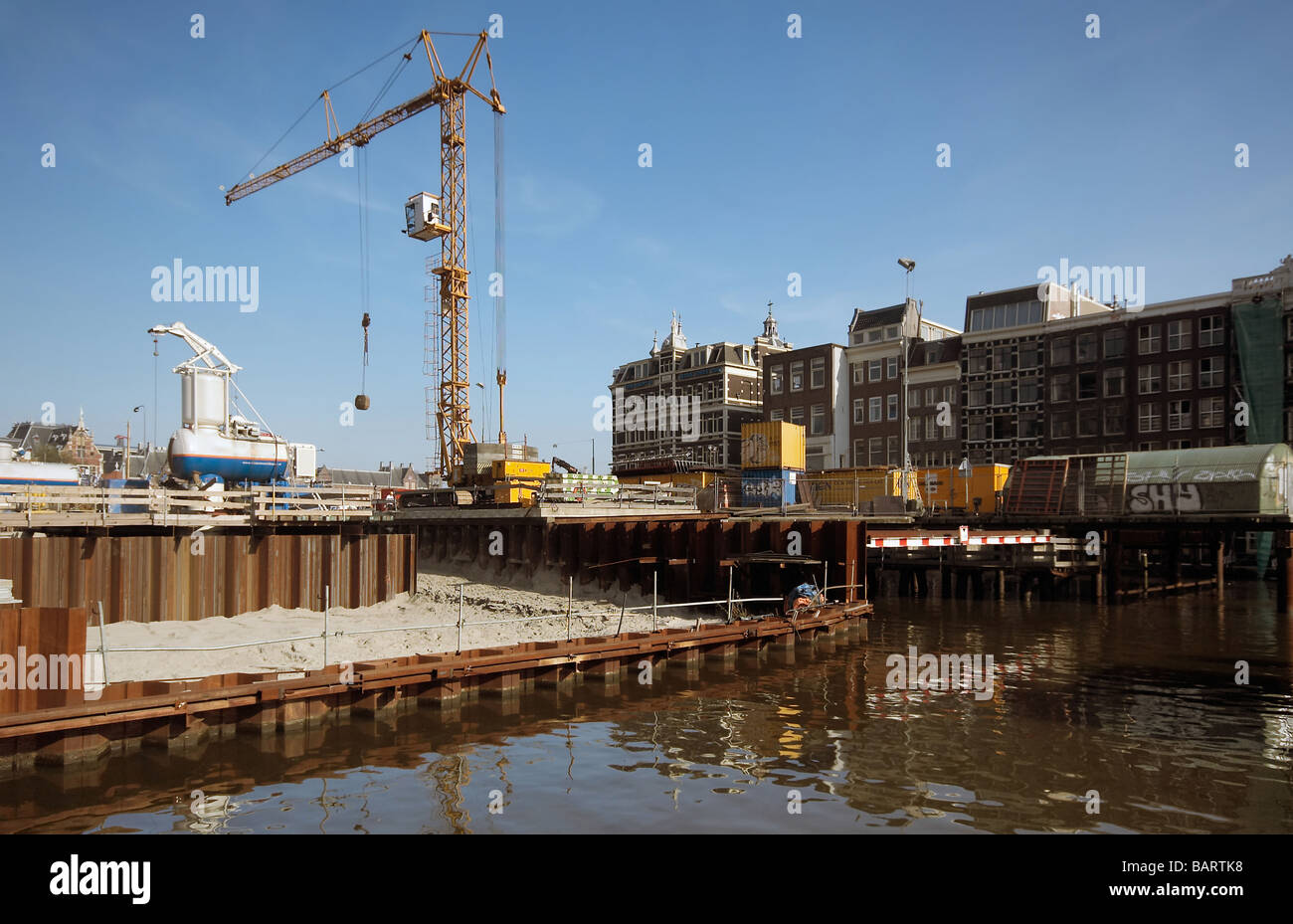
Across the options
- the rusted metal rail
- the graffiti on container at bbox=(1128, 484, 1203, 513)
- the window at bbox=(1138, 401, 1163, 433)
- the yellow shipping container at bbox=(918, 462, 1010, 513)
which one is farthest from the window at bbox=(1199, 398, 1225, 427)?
the rusted metal rail

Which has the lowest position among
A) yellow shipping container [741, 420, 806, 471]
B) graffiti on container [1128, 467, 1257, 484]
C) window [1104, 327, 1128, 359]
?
graffiti on container [1128, 467, 1257, 484]

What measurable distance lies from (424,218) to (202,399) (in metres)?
30.4

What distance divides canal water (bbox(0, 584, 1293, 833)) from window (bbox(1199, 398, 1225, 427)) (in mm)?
42065

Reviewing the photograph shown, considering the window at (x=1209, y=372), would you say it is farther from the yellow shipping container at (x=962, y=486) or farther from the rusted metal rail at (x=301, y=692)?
the rusted metal rail at (x=301, y=692)

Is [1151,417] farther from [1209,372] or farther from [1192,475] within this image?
[1192,475]

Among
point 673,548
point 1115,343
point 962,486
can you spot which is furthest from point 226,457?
point 1115,343

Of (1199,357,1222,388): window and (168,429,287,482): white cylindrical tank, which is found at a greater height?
(1199,357,1222,388): window

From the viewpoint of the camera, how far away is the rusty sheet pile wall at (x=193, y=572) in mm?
19562

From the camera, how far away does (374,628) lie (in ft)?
73.7

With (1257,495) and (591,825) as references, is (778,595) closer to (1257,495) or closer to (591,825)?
(591,825)

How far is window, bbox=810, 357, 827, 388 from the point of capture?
74500 mm

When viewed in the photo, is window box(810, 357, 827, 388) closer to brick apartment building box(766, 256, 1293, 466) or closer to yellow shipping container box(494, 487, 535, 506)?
brick apartment building box(766, 256, 1293, 466)

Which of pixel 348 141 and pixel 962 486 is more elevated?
pixel 348 141
